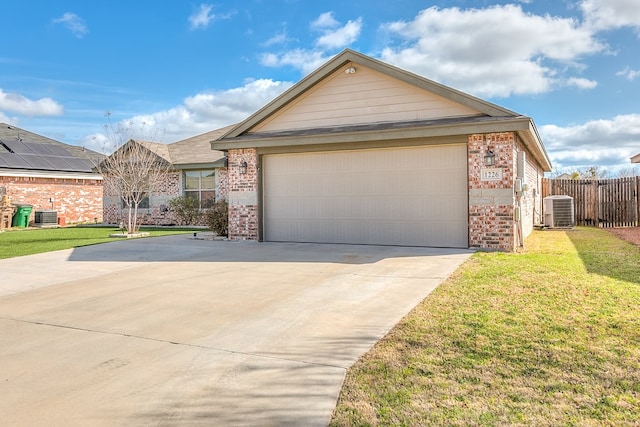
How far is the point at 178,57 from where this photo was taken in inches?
710

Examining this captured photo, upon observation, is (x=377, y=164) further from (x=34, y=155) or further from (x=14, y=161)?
(x=34, y=155)

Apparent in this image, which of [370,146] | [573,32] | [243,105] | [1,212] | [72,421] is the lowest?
[72,421]

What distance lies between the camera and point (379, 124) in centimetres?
1116

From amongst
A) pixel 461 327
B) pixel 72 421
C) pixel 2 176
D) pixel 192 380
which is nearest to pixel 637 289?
pixel 461 327

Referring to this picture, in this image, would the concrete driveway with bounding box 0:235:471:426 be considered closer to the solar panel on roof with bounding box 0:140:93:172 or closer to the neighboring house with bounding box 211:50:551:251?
the neighboring house with bounding box 211:50:551:251

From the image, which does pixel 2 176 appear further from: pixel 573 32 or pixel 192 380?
pixel 573 32

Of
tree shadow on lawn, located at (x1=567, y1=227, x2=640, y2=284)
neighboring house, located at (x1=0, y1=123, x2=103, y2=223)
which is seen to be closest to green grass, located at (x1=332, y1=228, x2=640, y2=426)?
tree shadow on lawn, located at (x1=567, y1=227, x2=640, y2=284)

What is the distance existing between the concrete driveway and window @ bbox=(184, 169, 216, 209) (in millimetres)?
10880

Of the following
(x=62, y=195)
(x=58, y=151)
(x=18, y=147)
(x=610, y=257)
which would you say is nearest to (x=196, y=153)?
(x=62, y=195)

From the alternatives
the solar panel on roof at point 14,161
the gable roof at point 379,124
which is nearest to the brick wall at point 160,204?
the solar panel on roof at point 14,161

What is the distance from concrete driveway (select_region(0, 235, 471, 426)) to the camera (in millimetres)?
3006

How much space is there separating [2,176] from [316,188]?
1760cm

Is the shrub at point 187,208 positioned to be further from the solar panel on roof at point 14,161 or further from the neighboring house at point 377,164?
the solar panel on roof at point 14,161

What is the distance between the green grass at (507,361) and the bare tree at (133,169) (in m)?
13.0
